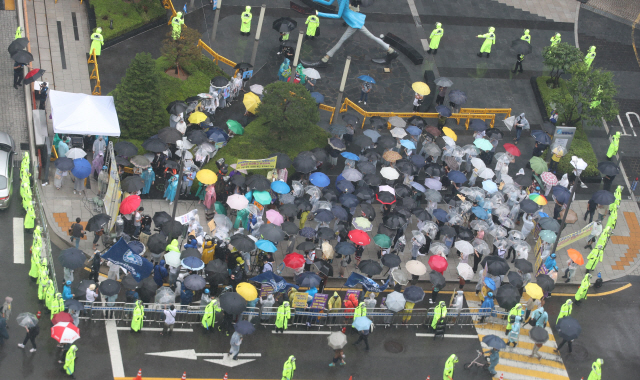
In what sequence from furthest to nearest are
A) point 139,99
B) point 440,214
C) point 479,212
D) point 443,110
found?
point 443,110 < point 139,99 < point 479,212 < point 440,214

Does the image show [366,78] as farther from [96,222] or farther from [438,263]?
[96,222]

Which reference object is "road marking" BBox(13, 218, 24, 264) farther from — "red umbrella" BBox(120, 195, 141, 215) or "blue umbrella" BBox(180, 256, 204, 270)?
"blue umbrella" BBox(180, 256, 204, 270)

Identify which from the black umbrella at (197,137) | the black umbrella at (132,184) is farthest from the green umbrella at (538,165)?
the black umbrella at (132,184)

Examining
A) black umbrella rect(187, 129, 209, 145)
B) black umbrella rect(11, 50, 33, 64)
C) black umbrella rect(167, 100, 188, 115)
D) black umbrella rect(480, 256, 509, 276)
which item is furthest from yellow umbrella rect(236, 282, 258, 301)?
black umbrella rect(11, 50, 33, 64)

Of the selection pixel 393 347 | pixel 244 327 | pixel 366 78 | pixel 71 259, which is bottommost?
pixel 393 347

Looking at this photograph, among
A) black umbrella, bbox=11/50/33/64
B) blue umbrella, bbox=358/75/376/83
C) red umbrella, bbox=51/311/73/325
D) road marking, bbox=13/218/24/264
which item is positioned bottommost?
road marking, bbox=13/218/24/264

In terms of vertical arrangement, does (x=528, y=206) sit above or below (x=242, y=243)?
above

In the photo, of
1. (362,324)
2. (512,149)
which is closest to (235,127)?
(362,324)
